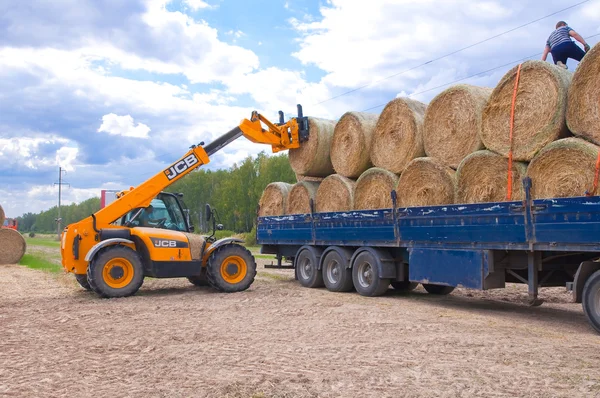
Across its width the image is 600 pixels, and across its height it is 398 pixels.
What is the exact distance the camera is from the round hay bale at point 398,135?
32.5ft

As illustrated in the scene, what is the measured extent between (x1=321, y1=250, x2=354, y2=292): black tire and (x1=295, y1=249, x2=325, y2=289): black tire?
0.17 metres

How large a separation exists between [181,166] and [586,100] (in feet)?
24.5

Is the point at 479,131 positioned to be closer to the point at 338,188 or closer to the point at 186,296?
the point at 338,188

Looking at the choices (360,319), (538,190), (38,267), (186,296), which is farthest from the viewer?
(38,267)

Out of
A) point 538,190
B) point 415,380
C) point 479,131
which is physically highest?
point 479,131

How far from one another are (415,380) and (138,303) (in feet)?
20.1

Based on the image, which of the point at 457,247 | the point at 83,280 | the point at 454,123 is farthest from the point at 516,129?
the point at 83,280

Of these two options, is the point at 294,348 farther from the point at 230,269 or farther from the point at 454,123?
the point at 230,269

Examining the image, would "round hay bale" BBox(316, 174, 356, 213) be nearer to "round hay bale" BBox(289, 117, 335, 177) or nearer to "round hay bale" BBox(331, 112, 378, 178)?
"round hay bale" BBox(331, 112, 378, 178)

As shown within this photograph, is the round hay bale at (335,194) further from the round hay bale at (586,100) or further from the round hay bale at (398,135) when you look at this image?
the round hay bale at (586,100)

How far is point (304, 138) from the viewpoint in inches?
495

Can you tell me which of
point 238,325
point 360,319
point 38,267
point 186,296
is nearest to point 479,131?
point 360,319

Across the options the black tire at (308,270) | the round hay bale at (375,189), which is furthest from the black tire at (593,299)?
the black tire at (308,270)

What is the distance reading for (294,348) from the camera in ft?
20.7
